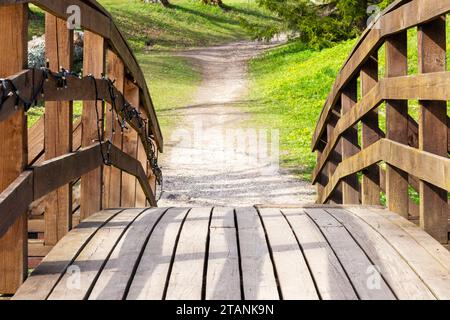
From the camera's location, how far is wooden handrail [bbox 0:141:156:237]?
3.45 meters

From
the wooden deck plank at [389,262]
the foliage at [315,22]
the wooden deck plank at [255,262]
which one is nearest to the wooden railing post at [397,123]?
the wooden deck plank at [389,262]

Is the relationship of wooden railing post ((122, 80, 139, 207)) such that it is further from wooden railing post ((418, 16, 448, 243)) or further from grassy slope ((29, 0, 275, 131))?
grassy slope ((29, 0, 275, 131))

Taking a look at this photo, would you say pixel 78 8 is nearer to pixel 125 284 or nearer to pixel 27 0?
pixel 27 0

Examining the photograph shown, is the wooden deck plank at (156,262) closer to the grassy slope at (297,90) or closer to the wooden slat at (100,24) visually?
the wooden slat at (100,24)

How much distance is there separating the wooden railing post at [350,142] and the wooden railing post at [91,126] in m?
2.60

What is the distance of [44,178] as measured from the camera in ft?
13.1

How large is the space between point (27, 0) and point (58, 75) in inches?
26.8

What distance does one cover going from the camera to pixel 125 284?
3.75 metres

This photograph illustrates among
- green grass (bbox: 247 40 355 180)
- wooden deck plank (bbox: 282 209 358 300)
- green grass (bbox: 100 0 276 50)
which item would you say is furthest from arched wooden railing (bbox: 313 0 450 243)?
green grass (bbox: 100 0 276 50)

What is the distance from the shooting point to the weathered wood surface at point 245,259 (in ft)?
12.1

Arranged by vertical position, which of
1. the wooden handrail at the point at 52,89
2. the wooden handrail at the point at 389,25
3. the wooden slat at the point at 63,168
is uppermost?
the wooden handrail at the point at 389,25

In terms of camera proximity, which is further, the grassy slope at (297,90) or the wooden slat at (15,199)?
the grassy slope at (297,90)

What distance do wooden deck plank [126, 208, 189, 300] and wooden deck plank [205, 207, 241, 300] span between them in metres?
0.20
